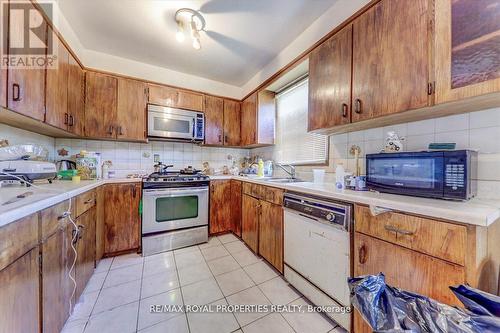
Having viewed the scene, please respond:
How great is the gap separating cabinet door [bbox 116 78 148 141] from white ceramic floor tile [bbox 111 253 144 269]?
145cm

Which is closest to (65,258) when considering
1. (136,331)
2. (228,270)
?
(136,331)

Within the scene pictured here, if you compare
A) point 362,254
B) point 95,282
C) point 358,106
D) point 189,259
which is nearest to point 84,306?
point 95,282

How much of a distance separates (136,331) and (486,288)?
191cm

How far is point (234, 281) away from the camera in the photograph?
1706 mm

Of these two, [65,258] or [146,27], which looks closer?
[65,258]

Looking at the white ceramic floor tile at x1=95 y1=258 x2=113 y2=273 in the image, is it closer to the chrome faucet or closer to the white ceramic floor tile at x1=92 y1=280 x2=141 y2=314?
the white ceramic floor tile at x1=92 y1=280 x2=141 y2=314

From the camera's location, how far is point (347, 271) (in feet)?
3.77

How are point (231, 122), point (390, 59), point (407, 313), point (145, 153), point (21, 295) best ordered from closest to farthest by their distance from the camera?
point (407, 313) < point (21, 295) < point (390, 59) < point (145, 153) < point (231, 122)

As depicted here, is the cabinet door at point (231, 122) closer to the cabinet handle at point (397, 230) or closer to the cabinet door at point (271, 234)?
the cabinet door at point (271, 234)

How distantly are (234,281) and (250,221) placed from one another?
711 millimetres

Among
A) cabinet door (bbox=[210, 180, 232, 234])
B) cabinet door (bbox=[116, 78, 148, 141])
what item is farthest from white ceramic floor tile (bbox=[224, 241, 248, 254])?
cabinet door (bbox=[116, 78, 148, 141])

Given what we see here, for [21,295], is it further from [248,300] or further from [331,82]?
[331,82]

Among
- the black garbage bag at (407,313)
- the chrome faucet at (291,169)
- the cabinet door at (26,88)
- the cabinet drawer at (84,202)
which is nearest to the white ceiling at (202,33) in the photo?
the cabinet door at (26,88)

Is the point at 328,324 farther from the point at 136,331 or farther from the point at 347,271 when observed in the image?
the point at 136,331
